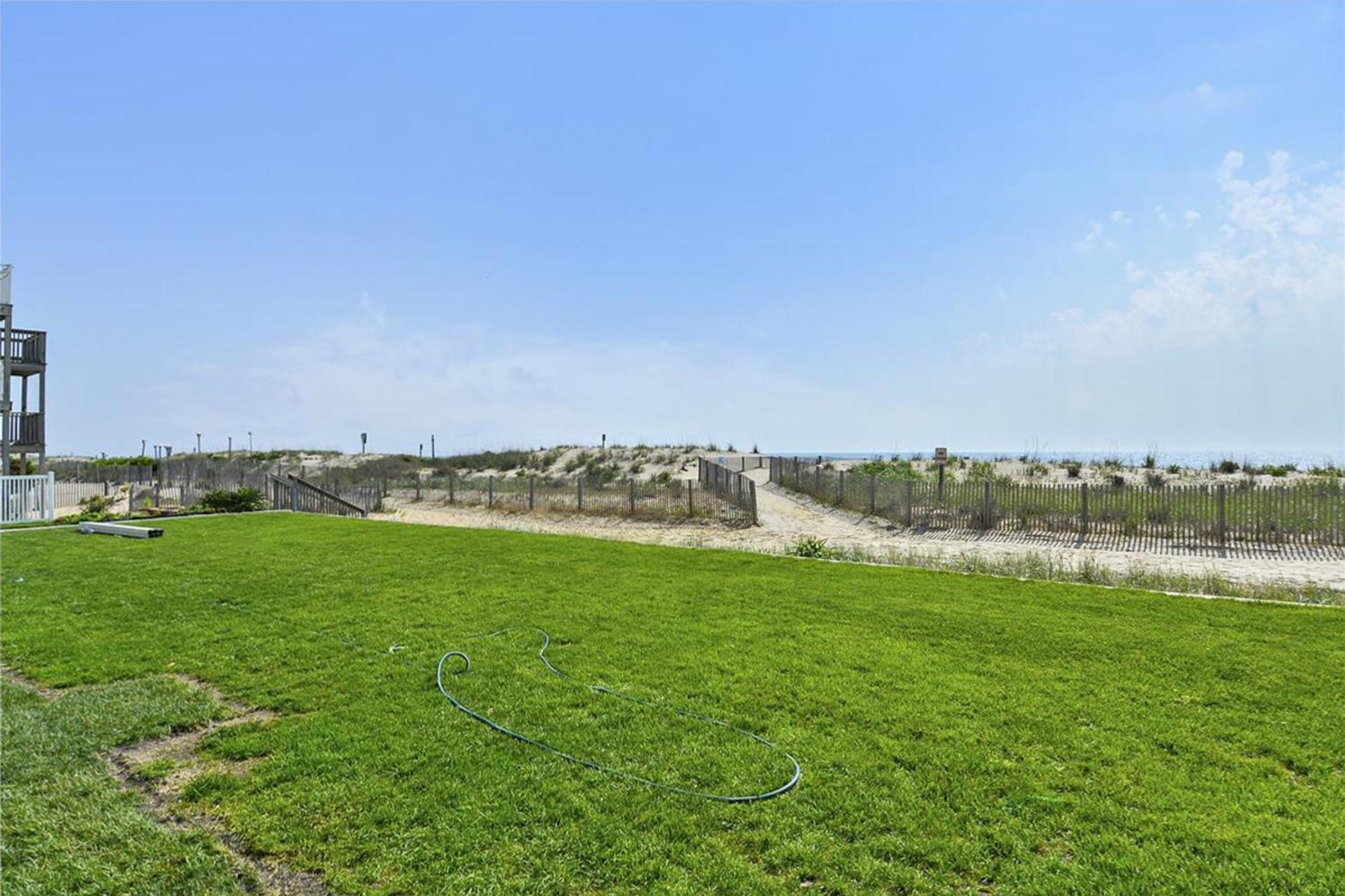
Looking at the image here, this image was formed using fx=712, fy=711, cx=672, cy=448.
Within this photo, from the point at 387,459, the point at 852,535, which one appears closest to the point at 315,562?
the point at 852,535

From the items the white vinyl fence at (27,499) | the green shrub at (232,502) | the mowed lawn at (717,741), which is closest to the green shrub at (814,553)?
the mowed lawn at (717,741)

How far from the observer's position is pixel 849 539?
1803 cm

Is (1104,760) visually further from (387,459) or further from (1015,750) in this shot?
(387,459)

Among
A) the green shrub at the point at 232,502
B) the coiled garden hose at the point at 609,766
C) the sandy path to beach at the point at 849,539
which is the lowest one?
the sandy path to beach at the point at 849,539

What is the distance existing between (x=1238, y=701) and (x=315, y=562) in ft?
34.5

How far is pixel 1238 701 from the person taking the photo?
4.55m

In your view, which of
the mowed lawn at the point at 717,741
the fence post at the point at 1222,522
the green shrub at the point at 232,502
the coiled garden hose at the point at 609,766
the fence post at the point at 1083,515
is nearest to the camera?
the mowed lawn at the point at 717,741

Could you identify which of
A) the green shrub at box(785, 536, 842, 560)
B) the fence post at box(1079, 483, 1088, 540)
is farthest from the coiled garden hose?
the fence post at box(1079, 483, 1088, 540)

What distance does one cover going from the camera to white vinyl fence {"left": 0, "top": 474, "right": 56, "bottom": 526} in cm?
1780

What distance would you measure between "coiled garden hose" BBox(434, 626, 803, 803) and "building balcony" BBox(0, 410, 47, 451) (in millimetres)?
22689

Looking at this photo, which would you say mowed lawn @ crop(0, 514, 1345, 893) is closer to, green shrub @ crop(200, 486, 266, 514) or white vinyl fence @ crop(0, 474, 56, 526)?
green shrub @ crop(200, 486, 266, 514)

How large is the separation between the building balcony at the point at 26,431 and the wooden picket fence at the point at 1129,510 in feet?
81.1

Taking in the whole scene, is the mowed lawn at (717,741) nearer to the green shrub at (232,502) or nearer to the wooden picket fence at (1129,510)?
the wooden picket fence at (1129,510)

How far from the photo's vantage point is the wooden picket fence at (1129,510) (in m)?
15.3
